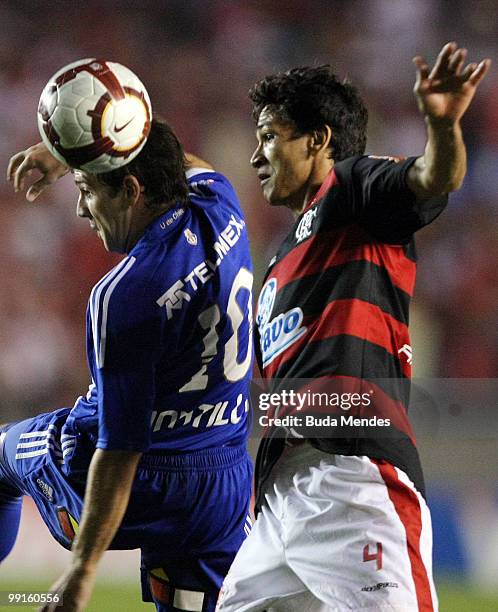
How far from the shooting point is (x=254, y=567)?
2.31 m

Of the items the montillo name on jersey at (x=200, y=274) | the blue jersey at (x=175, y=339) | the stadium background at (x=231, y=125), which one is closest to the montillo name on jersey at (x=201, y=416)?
the blue jersey at (x=175, y=339)

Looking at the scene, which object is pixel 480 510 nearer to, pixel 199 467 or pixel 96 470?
pixel 199 467

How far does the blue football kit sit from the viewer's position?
248cm

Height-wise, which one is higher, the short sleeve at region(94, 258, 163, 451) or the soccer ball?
the soccer ball

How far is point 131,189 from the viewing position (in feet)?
8.69

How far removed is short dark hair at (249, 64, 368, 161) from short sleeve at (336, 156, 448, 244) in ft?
1.40

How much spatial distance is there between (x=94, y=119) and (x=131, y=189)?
208 mm

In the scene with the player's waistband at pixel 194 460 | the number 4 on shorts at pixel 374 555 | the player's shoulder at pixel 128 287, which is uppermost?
the player's shoulder at pixel 128 287

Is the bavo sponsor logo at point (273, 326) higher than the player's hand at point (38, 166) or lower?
lower

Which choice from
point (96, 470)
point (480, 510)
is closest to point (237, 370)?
point (96, 470)

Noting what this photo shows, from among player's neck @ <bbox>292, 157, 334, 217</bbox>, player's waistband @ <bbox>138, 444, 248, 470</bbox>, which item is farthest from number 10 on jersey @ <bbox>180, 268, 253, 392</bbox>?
player's neck @ <bbox>292, 157, 334, 217</bbox>

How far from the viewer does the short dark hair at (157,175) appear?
8.67 ft

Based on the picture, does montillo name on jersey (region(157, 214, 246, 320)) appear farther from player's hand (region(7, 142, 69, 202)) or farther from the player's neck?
player's hand (region(7, 142, 69, 202))

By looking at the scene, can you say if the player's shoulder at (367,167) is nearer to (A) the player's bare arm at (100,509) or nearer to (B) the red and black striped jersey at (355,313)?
(B) the red and black striped jersey at (355,313)
